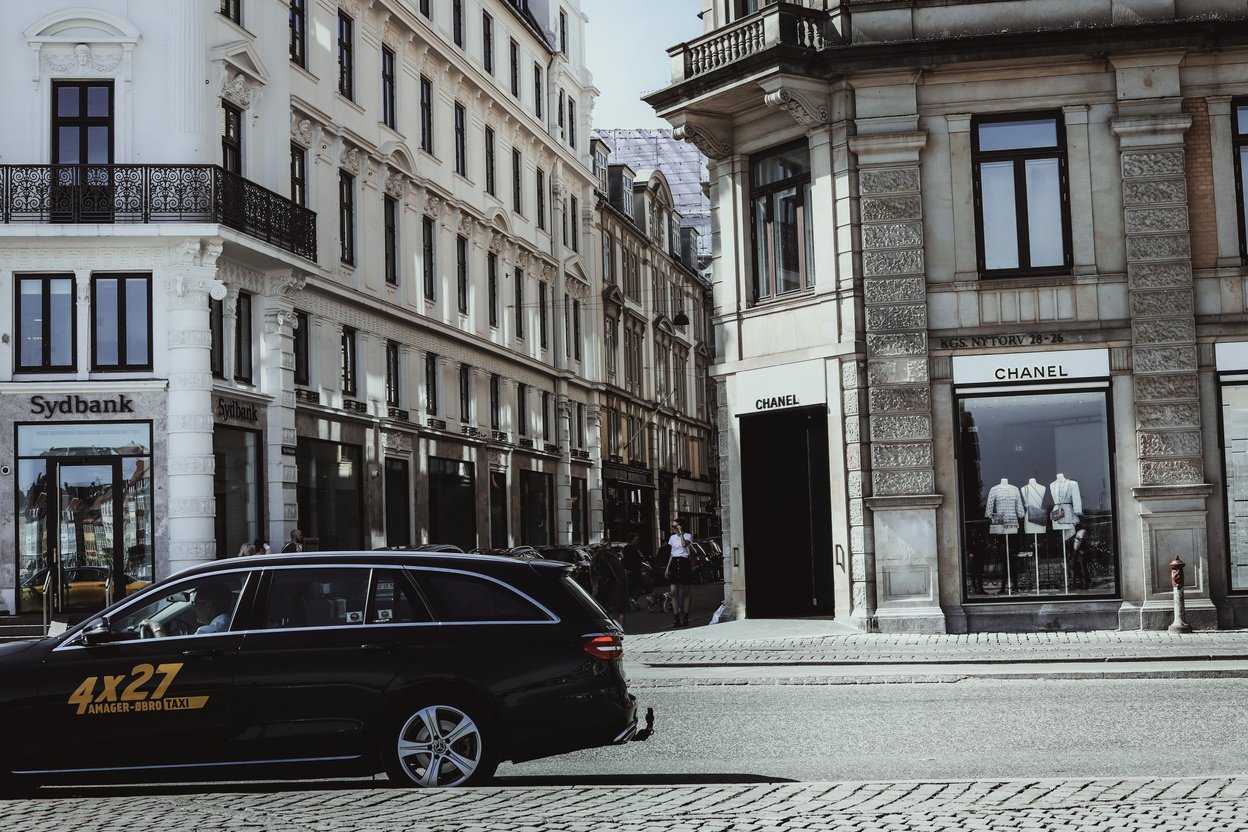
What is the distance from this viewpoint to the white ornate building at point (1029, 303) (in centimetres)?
2217

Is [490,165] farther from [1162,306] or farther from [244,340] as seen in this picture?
[1162,306]

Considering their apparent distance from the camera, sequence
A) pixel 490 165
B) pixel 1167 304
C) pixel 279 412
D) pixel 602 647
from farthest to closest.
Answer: pixel 490 165 → pixel 279 412 → pixel 1167 304 → pixel 602 647

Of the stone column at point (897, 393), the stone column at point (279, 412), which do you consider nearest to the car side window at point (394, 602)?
the stone column at point (897, 393)

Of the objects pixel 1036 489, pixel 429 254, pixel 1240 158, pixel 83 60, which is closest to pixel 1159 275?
pixel 1240 158

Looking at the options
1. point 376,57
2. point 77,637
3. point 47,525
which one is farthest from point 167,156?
point 77,637

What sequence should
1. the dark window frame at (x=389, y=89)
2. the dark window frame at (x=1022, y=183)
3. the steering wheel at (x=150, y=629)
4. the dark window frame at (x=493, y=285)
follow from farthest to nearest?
the dark window frame at (x=493, y=285) → the dark window frame at (x=389, y=89) → the dark window frame at (x=1022, y=183) → the steering wheel at (x=150, y=629)

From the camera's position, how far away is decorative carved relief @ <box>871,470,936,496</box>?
22.5 m

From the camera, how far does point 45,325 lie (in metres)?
29.6

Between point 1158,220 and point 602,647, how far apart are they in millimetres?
15426

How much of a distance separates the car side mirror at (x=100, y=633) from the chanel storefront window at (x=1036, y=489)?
15.2 m

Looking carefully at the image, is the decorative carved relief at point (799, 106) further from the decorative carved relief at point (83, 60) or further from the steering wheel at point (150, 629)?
the steering wheel at point (150, 629)

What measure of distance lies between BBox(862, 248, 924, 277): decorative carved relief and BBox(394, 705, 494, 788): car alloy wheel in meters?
14.7

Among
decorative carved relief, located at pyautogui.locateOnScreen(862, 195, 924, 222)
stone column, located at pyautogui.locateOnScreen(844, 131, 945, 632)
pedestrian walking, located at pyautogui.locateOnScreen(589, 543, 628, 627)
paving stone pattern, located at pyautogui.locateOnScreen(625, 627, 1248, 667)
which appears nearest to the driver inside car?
paving stone pattern, located at pyautogui.locateOnScreen(625, 627, 1248, 667)

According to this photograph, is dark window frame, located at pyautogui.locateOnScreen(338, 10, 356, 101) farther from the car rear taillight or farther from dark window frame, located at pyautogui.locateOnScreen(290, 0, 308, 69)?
the car rear taillight
